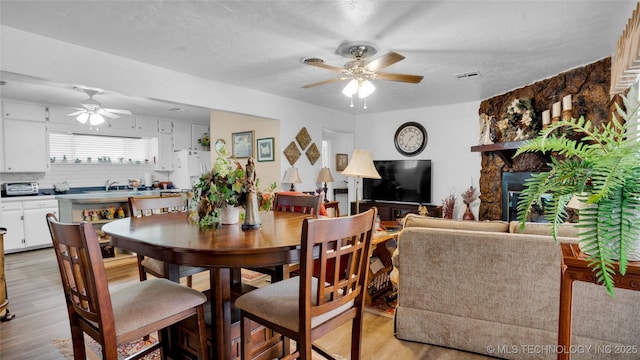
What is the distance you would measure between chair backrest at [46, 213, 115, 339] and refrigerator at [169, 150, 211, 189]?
519cm

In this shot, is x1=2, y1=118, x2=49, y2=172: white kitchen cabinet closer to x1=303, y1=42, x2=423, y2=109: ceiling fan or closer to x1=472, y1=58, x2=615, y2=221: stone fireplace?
x1=303, y1=42, x2=423, y2=109: ceiling fan

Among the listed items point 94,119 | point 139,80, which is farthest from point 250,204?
point 94,119

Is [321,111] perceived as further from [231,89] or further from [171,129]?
[171,129]

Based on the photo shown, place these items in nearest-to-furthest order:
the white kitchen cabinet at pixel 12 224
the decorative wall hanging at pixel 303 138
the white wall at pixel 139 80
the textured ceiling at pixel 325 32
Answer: the textured ceiling at pixel 325 32, the white wall at pixel 139 80, the white kitchen cabinet at pixel 12 224, the decorative wall hanging at pixel 303 138

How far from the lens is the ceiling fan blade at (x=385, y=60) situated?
7.51 feet

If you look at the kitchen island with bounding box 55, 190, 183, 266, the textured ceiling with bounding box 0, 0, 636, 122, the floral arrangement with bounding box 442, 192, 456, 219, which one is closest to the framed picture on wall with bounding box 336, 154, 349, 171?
the floral arrangement with bounding box 442, 192, 456, 219

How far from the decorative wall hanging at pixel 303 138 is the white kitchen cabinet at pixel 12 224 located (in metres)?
4.23

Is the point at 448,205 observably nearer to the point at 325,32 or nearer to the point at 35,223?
the point at 325,32

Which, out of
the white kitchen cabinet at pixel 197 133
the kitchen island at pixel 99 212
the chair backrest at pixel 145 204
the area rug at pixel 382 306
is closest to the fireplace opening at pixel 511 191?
the area rug at pixel 382 306

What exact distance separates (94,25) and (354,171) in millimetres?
2420

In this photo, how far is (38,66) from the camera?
2.62 metres

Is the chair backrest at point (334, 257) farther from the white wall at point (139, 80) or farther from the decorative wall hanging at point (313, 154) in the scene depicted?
the decorative wall hanging at point (313, 154)

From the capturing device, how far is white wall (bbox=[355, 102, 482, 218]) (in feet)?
17.4

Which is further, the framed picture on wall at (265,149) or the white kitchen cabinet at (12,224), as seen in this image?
the framed picture on wall at (265,149)
